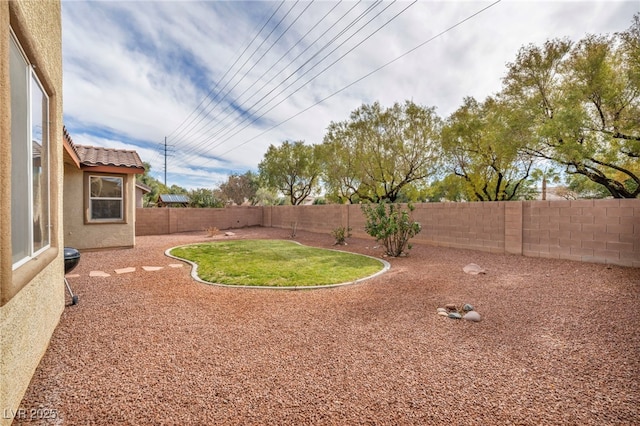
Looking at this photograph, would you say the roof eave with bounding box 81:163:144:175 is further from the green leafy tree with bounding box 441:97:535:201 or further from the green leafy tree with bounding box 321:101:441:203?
the green leafy tree with bounding box 441:97:535:201

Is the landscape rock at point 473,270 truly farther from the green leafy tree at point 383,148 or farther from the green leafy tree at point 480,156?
the green leafy tree at point 383,148

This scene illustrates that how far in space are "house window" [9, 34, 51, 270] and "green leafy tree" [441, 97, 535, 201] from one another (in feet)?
45.3

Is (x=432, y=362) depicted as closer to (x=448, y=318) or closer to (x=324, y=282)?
(x=448, y=318)

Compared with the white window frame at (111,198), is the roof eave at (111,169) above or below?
above

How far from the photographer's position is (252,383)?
2.49 m

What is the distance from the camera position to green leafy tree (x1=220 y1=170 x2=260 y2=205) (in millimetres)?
35250

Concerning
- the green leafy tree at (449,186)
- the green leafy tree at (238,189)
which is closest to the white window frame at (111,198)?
the green leafy tree at (449,186)

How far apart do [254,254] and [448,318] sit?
21.4ft

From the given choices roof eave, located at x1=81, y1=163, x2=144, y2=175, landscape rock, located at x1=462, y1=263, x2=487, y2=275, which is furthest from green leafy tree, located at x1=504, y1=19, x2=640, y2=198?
roof eave, located at x1=81, y1=163, x2=144, y2=175

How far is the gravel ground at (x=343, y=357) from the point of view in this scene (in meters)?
2.17

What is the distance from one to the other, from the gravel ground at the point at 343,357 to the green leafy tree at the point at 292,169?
20355 mm

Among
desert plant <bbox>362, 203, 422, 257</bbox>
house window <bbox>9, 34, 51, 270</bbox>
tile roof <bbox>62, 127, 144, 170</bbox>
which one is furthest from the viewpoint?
tile roof <bbox>62, 127, 144, 170</bbox>

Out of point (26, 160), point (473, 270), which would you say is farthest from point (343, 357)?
point (473, 270)

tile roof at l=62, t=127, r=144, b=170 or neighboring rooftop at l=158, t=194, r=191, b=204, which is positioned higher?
tile roof at l=62, t=127, r=144, b=170
